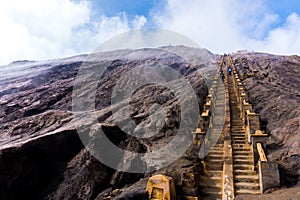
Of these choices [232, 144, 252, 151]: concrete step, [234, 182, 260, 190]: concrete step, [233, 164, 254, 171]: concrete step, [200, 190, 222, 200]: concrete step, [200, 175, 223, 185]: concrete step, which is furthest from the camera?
[232, 144, 252, 151]: concrete step

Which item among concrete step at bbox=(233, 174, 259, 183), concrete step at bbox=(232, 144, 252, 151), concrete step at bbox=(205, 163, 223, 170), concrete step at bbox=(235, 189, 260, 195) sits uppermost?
concrete step at bbox=(232, 144, 252, 151)

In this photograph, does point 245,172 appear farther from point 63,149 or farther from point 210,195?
point 63,149

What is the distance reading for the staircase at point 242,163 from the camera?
332 inches

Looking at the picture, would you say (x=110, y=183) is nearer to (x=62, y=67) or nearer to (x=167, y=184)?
(x=167, y=184)

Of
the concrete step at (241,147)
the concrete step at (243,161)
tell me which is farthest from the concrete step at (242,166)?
the concrete step at (241,147)

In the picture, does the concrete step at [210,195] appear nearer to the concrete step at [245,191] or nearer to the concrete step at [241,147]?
the concrete step at [245,191]

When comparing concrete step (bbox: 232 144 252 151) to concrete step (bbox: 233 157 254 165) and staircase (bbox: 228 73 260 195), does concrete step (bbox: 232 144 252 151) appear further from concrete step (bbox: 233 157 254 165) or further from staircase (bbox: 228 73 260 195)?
concrete step (bbox: 233 157 254 165)

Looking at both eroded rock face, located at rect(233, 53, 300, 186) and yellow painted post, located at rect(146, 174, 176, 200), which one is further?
yellow painted post, located at rect(146, 174, 176, 200)

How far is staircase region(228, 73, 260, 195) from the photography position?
843cm

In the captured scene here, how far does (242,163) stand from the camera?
32.5 feet

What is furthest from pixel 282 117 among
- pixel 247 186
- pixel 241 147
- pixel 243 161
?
pixel 247 186

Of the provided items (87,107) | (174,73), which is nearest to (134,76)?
(174,73)

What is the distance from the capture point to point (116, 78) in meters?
22.2

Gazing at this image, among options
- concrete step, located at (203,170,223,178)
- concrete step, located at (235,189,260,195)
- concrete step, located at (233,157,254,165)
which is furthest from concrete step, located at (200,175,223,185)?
concrete step, located at (233,157,254,165)
